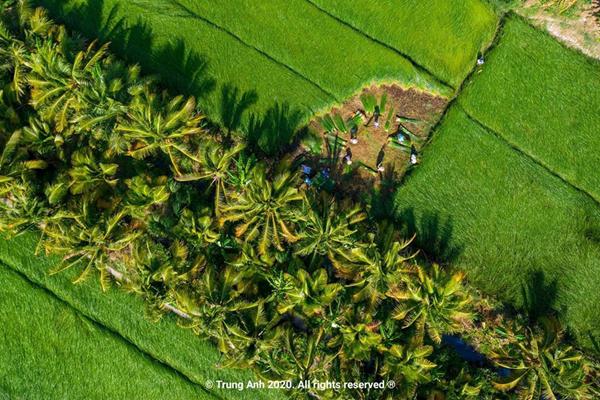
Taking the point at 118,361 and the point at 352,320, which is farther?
the point at 118,361

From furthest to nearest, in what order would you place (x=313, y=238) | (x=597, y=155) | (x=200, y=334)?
1. (x=597, y=155)
2. (x=200, y=334)
3. (x=313, y=238)

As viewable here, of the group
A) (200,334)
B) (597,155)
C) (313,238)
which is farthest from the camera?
(597,155)

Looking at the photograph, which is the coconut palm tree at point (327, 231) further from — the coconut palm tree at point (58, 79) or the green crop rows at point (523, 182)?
the coconut palm tree at point (58, 79)

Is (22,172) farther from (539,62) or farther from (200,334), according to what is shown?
(539,62)

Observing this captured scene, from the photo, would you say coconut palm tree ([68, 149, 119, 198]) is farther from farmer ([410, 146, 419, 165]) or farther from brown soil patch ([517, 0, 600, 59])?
brown soil patch ([517, 0, 600, 59])

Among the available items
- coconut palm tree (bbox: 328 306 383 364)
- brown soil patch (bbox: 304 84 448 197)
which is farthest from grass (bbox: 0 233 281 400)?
brown soil patch (bbox: 304 84 448 197)

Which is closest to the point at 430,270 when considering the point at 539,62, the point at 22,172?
the point at 539,62

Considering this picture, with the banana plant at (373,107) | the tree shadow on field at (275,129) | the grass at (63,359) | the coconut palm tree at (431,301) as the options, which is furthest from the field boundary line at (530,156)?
the grass at (63,359)
